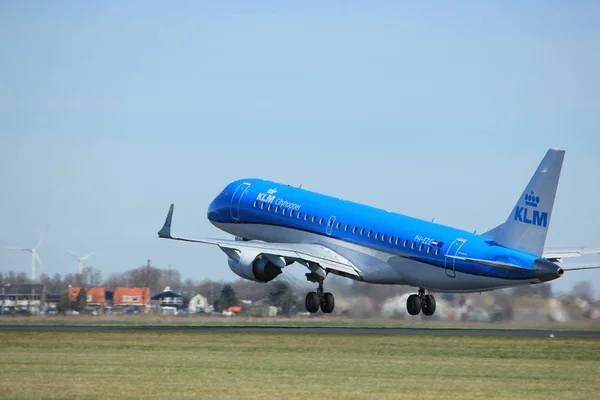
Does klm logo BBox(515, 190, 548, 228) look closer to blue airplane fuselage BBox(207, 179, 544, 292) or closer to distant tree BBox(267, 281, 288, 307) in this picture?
blue airplane fuselage BBox(207, 179, 544, 292)

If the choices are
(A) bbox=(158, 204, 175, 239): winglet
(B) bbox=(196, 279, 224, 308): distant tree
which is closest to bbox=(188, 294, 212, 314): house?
(B) bbox=(196, 279, 224, 308): distant tree

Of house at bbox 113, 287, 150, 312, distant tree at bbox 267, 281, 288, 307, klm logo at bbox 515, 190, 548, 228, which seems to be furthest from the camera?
house at bbox 113, 287, 150, 312

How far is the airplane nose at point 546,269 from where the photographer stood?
63.6 metres

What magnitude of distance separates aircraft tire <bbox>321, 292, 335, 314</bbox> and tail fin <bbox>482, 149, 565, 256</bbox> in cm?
1340

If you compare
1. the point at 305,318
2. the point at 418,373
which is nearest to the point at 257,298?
the point at 305,318

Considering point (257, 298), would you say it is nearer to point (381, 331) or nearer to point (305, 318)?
point (305, 318)

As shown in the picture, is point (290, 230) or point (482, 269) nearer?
point (482, 269)

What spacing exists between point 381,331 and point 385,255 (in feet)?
12.8

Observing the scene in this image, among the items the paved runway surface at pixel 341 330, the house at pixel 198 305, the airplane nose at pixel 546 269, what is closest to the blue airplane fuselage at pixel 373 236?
the airplane nose at pixel 546 269

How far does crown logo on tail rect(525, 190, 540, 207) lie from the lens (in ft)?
208

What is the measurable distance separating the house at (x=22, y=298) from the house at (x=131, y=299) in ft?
15.9

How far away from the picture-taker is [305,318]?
82438mm

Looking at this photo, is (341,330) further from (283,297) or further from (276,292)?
(276,292)

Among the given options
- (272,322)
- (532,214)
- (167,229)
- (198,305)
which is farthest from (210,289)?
(532,214)
